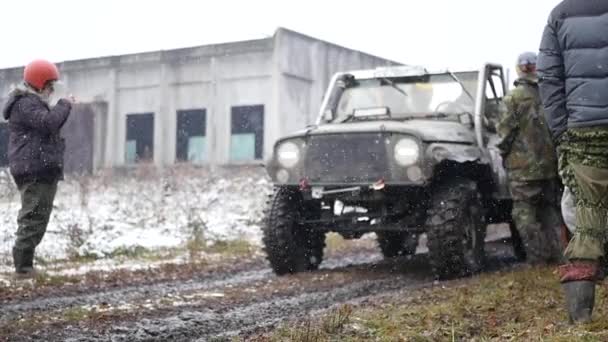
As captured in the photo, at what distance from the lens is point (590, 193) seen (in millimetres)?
3564

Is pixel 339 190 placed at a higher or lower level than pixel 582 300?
higher

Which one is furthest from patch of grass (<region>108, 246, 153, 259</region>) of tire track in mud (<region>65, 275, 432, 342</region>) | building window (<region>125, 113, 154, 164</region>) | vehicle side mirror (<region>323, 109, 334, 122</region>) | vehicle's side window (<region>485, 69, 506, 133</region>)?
building window (<region>125, 113, 154, 164</region>)

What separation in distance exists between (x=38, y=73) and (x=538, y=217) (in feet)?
13.9

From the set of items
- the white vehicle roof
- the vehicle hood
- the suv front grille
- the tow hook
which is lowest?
the tow hook

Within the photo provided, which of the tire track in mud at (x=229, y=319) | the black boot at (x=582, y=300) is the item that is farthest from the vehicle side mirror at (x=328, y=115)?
the black boot at (x=582, y=300)

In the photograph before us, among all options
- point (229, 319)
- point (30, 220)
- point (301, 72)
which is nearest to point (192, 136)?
point (301, 72)

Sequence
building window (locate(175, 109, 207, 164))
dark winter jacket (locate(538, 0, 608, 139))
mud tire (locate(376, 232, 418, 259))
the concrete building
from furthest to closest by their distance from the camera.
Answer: building window (locate(175, 109, 207, 164))
the concrete building
mud tire (locate(376, 232, 418, 259))
dark winter jacket (locate(538, 0, 608, 139))

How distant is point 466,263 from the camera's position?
6.27 metres

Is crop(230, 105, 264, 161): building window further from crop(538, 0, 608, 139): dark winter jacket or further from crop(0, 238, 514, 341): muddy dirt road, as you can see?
crop(538, 0, 608, 139): dark winter jacket

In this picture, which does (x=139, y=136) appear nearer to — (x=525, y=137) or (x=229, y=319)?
(x=525, y=137)

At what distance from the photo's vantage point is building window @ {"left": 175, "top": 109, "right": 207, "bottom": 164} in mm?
19031

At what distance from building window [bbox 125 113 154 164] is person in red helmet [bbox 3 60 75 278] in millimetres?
12781

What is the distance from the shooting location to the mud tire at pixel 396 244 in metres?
8.38

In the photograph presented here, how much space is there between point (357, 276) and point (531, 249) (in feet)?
4.60
